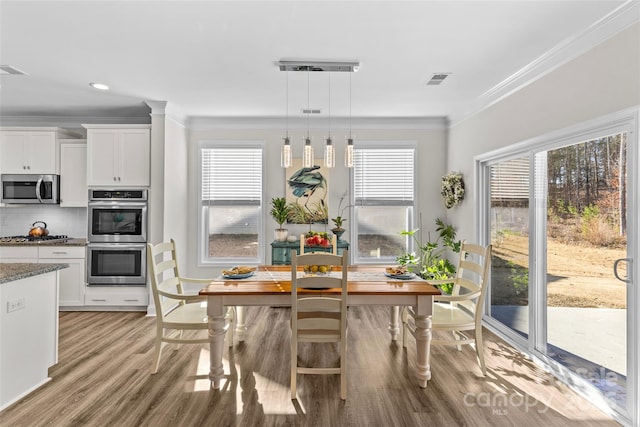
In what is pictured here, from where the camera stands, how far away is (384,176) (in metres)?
5.18

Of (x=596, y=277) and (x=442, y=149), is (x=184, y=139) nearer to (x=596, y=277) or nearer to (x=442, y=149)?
(x=442, y=149)

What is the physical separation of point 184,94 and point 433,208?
147 inches

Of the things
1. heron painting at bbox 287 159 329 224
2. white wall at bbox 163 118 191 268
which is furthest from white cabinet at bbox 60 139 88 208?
heron painting at bbox 287 159 329 224

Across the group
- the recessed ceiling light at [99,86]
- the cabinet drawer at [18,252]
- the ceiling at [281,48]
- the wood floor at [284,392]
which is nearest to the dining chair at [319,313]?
the wood floor at [284,392]

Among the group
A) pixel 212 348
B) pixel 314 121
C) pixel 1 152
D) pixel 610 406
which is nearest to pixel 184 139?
pixel 314 121

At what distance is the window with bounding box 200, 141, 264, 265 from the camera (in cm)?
514

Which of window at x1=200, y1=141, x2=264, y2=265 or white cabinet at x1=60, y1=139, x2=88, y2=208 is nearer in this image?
white cabinet at x1=60, y1=139, x2=88, y2=208

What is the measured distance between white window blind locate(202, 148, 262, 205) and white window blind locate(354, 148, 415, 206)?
1.53 m

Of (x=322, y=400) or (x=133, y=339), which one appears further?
(x=133, y=339)

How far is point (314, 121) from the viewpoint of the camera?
5.03 meters

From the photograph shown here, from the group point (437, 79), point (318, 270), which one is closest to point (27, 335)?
point (318, 270)

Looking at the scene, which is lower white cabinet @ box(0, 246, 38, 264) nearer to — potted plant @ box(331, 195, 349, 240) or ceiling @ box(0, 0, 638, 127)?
ceiling @ box(0, 0, 638, 127)

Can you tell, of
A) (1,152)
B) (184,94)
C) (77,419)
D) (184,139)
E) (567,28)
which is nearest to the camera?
(77,419)

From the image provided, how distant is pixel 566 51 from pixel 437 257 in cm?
298
